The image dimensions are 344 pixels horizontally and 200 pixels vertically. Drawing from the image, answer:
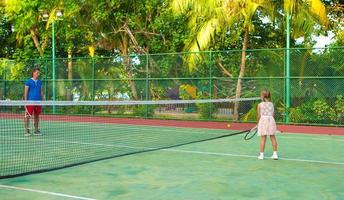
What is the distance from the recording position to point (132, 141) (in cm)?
1174

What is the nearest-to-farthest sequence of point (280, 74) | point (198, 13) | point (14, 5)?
1. point (280, 74)
2. point (198, 13)
3. point (14, 5)

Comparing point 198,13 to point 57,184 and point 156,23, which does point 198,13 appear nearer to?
A: point 156,23

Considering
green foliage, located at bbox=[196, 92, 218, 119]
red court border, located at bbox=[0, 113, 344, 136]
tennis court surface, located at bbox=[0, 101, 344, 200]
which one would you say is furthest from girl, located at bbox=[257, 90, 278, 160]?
green foliage, located at bbox=[196, 92, 218, 119]

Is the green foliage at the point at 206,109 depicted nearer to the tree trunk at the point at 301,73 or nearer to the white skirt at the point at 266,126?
the tree trunk at the point at 301,73

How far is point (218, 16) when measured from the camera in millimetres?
16750

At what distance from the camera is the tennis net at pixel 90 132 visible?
8.84m

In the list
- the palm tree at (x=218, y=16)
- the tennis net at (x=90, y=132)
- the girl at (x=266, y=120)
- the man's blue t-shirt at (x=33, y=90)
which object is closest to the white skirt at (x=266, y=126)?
the girl at (x=266, y=120)

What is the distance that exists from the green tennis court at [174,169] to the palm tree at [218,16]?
468 cm

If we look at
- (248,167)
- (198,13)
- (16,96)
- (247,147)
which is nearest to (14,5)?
(16,96)

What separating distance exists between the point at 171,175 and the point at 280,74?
9379mm

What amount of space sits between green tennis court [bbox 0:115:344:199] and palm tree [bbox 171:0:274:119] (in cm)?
468

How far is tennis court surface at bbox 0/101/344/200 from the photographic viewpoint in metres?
6.16

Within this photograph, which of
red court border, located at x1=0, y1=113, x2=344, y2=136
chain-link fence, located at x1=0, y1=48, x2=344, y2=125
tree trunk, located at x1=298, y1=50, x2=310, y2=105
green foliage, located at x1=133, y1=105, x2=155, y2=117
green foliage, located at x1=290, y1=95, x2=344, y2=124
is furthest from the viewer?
green foliage, located at x1=133, y1=105, x2=155, y2=117

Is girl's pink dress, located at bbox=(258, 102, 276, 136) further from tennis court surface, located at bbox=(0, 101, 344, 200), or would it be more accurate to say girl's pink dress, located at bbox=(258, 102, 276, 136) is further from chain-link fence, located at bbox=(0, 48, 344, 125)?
chain-link fence, located at bbox=(0, 48, 344, 125)
